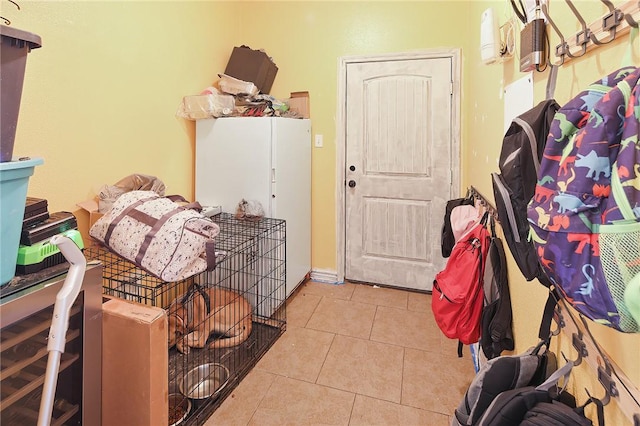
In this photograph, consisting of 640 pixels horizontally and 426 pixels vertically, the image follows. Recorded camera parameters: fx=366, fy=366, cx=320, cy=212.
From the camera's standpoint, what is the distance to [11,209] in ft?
2.98

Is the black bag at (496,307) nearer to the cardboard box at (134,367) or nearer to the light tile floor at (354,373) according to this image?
the light tile floor at (354,373)

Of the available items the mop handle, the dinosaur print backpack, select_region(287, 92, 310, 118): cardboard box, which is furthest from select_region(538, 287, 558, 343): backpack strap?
select_region(287, 92, 310, 118): cardboard box

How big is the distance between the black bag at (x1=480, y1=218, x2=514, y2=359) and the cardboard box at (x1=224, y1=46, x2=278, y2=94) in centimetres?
231

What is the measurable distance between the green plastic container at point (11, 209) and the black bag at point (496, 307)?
5.51ft

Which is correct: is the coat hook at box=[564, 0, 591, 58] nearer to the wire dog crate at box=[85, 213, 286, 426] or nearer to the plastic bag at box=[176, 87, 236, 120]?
the wire dog crate at box=[85, 213, 286, 426]

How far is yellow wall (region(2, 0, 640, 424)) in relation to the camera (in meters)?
1.59

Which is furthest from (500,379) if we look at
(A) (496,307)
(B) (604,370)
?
(A) (496,307)

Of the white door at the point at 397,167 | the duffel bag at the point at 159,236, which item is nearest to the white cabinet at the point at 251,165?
the white door at the point at 397,167

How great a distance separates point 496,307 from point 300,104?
7.91 ft

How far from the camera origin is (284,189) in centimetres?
280

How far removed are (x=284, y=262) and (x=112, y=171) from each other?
128 centimetres

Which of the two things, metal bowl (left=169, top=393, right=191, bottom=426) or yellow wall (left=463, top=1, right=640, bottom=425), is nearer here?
yellow wall (left=463, top=1, right=640, bottom=425)

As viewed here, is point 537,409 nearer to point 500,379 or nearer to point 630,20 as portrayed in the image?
point 500,379

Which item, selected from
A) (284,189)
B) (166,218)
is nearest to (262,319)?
(284,189)
